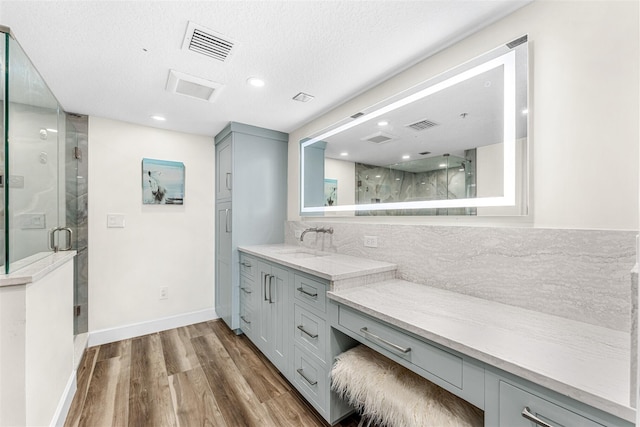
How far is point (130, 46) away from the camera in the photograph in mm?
1546

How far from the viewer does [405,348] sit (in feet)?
3.59

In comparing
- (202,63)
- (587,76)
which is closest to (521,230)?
(587,76)

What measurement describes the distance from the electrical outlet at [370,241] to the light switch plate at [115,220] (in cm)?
250

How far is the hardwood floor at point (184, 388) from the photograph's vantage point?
1649 mm

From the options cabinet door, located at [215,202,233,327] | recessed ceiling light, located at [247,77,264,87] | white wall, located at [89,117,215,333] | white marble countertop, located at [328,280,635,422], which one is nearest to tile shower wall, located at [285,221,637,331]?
white marble countertop, located at [328,280,635,422]

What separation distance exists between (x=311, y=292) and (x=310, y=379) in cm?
55

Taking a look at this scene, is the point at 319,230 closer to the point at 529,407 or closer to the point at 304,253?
the point at 304,253

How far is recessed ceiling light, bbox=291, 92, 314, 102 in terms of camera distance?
7.10ft

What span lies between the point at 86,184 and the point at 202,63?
187cm

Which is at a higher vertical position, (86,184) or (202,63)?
(202,63)

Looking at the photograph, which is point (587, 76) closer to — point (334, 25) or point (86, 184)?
point (334, 25)

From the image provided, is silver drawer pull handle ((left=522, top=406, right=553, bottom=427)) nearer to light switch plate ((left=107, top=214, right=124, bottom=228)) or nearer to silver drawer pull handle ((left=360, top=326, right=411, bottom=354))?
silver drawer pull handle ((left=360, top=326, right=411, bottom=354))

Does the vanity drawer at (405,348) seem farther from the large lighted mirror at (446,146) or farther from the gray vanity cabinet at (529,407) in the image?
the large lighted mirror at (446,146)

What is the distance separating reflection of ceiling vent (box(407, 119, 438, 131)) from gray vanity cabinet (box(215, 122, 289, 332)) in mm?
1733
